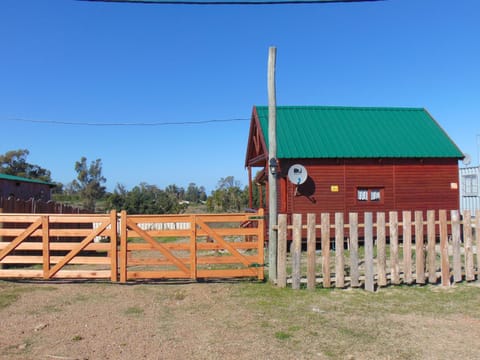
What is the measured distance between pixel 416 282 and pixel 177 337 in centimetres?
502

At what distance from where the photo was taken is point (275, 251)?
838cm

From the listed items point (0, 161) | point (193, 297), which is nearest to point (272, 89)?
point (193, 297)

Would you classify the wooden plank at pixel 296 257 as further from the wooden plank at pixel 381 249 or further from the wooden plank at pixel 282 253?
the wooden plank at pixel 381 249

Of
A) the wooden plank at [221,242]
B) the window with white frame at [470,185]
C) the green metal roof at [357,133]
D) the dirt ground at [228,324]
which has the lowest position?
the dirt ground at [228,324]

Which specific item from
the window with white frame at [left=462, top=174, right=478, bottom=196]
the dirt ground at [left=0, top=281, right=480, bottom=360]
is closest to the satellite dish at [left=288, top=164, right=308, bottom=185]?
the dirt ground at [left=0, top=281, right=480, bottom=360]

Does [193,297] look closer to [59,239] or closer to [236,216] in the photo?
[236,216]

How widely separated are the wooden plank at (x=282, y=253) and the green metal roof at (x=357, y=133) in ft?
Answer: 22.7

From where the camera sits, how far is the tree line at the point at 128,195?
35188mm

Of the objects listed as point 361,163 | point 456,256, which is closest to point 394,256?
point 456,256

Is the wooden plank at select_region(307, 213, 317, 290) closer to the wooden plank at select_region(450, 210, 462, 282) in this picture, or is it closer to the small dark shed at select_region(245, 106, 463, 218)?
the wooden plank at select_region(450, 210, 462, 282)

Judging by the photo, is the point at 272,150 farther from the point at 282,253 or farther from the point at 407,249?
the point at 407,249

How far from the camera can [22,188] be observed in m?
26.5

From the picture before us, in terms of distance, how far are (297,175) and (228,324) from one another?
30.2 ft

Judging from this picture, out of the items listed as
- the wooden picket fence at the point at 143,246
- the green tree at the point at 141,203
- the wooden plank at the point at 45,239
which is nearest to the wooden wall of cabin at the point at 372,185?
the wooden picket fence at the point at 143,246
